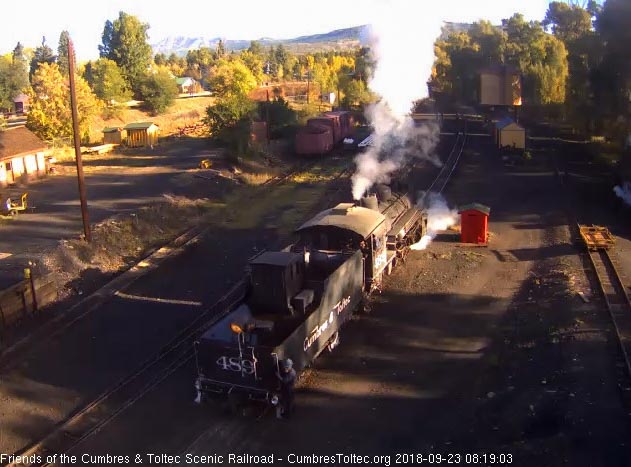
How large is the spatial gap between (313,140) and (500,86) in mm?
35619

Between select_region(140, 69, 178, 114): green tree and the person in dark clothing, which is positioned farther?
select_region(140, 69, 178, 114): green tree

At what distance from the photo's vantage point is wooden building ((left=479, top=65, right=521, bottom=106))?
69562 millimetres

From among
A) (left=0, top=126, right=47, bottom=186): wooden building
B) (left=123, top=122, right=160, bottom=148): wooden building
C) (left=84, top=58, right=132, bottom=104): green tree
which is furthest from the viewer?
(left=84, top=58, right=132, bottom=104): green tree

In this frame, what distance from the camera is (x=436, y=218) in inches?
1078

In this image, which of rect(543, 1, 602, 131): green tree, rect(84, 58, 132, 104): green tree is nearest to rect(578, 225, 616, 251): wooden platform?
rect(543, 1, 602, 131): green tree

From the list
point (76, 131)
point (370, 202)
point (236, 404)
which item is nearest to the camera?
point (236, 404)

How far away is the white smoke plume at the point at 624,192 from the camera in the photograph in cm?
3031

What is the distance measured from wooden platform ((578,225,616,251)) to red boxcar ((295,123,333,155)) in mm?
23715

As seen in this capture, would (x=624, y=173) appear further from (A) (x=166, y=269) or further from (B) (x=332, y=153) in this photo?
(A) (x=166, y=269)

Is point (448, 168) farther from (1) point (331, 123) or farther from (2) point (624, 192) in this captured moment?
(2) point (624, 192)

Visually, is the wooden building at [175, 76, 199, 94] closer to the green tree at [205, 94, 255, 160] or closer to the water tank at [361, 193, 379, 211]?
the green tree at [205, 94, 255, 160]

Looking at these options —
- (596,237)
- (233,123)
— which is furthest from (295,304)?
(233,123)

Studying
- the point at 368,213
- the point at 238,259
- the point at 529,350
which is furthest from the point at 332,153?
the point at 529,350

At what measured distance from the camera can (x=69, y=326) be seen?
16.6 m
